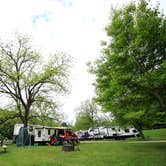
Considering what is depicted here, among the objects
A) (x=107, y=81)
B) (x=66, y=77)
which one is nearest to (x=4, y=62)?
(x=66, y=77)

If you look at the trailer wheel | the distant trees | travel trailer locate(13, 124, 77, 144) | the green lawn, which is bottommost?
the green lawn

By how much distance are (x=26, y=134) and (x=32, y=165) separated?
1763 centimetres

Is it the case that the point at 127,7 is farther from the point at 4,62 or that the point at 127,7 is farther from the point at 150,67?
the point at 4,62

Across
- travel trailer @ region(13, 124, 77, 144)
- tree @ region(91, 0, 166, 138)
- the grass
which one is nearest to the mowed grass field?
tree @ region(91, 0, 166, 138)

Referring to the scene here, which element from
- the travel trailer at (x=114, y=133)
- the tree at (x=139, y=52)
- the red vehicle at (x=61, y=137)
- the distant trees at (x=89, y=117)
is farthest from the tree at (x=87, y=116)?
the tree at (x=139, y=52)

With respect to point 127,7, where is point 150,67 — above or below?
below

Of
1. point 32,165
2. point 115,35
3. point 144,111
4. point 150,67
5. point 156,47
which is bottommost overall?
point 32,165

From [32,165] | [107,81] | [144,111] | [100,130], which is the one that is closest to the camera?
[32,165]

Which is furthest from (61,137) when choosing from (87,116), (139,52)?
(87,116)

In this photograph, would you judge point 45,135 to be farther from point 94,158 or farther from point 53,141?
point 94,158

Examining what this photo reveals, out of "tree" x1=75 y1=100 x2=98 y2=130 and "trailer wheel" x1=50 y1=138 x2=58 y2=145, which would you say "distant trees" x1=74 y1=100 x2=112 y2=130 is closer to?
"tree" x1=75 y1=100 x2=98 y2=130

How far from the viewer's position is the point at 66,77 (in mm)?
34062

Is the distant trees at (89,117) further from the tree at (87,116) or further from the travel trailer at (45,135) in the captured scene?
the travel trailer at (45,135)

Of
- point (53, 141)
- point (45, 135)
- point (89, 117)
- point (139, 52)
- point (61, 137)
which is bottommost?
point (53, 141)
